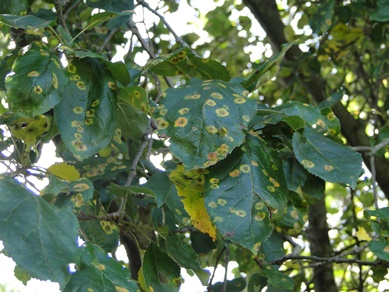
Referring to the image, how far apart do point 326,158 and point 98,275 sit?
1.33ft

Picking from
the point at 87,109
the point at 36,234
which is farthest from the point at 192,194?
the point at 36,234

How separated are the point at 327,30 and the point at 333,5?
95 millimetres

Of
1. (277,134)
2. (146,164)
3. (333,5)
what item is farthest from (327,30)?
(277,134)

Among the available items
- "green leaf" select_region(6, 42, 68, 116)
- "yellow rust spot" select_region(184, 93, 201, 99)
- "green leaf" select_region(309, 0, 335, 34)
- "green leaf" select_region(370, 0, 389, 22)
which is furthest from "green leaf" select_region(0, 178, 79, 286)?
"green leaf" select_region(309, 0, 335, 34)

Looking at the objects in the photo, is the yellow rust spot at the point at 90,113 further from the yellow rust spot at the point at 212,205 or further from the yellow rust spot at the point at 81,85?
the yellow rust spot at the point at 212,205

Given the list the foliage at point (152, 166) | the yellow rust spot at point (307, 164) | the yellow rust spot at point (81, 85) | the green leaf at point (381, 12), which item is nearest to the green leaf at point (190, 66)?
the foliage at point (152, 166)

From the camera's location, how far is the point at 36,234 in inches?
31.5

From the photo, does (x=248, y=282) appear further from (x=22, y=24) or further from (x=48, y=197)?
(x=22, y=24)

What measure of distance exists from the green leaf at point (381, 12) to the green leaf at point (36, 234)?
135 centimetres

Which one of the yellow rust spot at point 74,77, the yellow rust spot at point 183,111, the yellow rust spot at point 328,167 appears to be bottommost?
the yellow rust spot at point 328,167

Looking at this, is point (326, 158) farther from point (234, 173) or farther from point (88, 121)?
point (88, 121)

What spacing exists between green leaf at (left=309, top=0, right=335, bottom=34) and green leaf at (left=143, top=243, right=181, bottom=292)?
1.29 m

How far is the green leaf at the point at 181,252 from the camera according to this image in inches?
48.3

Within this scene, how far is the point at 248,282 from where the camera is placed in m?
1.45
